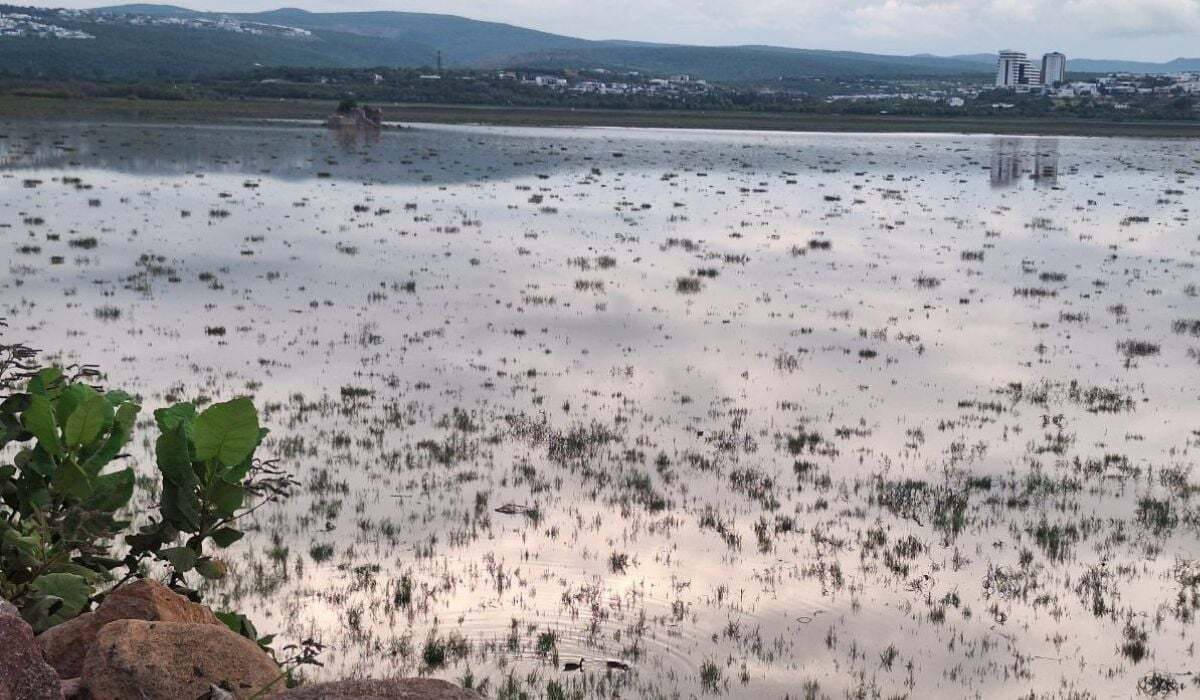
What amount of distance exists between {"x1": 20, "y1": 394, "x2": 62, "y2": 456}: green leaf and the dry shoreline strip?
10981cm

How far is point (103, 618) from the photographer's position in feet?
16.4

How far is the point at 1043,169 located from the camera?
259 feet

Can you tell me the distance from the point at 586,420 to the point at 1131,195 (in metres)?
52.8

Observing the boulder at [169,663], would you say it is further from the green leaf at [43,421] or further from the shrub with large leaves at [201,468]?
the green leaf at [43,421]

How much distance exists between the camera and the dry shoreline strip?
119938 mm

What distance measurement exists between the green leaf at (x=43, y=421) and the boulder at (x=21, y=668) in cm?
173

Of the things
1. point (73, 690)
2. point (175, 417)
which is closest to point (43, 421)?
point (175, 417)

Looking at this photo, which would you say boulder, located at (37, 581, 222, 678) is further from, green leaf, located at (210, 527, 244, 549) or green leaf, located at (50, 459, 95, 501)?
green leaf, located at (50, 459, 95, 501)

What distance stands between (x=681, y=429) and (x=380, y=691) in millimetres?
14352

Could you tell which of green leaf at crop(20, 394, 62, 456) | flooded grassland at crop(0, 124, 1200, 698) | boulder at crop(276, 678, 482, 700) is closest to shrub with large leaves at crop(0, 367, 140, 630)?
green leaf at crop(20, 394, 62, 456)

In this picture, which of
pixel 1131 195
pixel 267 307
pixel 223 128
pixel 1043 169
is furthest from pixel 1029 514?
pixel 223 128

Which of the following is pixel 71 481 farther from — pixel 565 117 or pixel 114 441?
pixel 565 117

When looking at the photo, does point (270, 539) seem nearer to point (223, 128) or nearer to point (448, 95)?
point (223, 128)

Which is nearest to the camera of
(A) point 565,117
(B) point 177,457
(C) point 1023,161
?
(B) point 177,457
